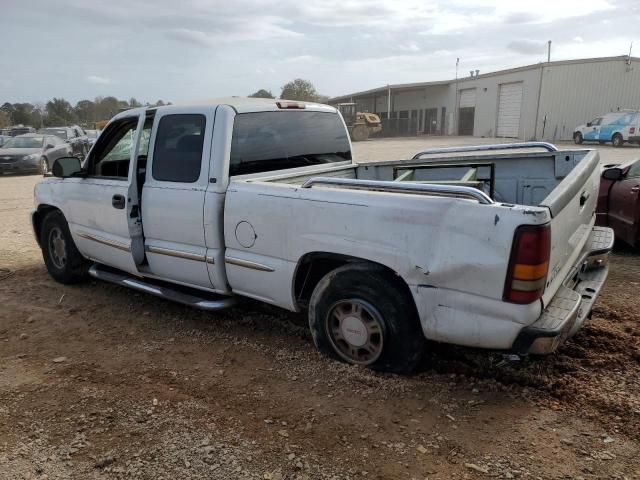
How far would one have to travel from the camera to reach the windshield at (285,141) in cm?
407

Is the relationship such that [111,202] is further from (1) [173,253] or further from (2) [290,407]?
(2) [290,407]

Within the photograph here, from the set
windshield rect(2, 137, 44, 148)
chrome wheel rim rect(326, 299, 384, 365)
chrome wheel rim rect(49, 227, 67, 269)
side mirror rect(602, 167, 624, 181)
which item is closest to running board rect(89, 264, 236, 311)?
chrome wheel rim rect(49, 227, 67, 269)

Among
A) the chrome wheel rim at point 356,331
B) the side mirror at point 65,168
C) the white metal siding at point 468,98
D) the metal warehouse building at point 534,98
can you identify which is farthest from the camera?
the white metal siding at point 468,98

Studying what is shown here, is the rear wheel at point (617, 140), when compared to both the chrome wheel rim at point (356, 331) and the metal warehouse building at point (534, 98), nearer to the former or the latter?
the metal warehouse building at point (534, 98)

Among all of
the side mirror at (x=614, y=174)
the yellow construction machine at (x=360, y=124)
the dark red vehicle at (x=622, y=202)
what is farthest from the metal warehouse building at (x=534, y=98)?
the side mirror at (x=614, y=174)

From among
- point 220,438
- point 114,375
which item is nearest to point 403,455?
point 220,438

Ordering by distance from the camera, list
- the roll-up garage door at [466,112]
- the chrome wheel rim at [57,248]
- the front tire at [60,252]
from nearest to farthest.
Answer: the front tire at [60,252] → the chrome wheel rim at [57,248] → the roll-up garage door at [466,112]

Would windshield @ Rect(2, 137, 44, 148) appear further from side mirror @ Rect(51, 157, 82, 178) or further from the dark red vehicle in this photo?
the dark red vehicle

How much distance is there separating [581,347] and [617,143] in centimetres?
2798

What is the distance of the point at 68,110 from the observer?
223 ft

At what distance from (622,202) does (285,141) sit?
4.29 meters

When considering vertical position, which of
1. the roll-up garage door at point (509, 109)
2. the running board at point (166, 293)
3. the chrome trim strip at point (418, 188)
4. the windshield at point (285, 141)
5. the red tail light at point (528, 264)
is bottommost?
the running board at point (166, 293)

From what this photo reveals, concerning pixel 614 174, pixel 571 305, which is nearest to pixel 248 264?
pixel 571 305

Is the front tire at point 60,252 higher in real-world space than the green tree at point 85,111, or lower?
lower
